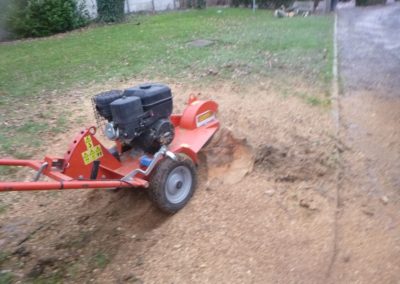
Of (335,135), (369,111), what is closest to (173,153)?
(335,135)

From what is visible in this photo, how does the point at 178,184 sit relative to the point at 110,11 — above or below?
below

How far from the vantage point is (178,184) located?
146 inches

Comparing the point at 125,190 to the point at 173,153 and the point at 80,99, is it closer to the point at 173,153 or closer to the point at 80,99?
the point at 173,153

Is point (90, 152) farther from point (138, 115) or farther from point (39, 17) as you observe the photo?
point (39, 17)

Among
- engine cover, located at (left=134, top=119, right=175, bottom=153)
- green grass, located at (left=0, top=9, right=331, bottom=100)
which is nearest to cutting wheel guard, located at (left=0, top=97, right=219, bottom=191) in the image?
engine cover, located at (left=134, top=119, right=175, bottom=153)

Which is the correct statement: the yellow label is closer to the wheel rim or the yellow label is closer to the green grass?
the wheel rim

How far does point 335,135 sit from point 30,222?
3.31 metres

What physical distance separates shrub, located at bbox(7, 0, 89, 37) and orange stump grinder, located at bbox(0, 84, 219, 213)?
1102 cm

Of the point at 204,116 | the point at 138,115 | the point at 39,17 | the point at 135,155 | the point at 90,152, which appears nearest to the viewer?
the point at 90,152

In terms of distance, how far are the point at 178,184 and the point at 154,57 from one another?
5.68 metres

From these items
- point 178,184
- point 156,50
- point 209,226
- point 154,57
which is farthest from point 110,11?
point 209,226

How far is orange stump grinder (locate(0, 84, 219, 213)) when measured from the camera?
10.4 ft

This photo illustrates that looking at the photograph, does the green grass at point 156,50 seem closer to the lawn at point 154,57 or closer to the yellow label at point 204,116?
the lawn at point 154,57

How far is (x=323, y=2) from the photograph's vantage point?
16703mm
